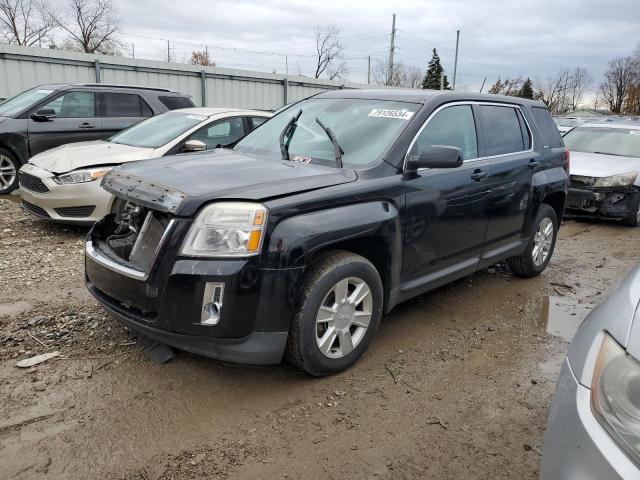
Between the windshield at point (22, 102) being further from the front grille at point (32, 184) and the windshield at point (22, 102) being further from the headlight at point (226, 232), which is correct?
the headlight at point (226, 232)

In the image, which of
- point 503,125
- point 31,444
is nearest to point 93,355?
point 31,444

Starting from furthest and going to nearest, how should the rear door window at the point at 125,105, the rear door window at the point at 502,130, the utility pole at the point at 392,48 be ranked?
the utility pole at the point at 392,48
the rear door window at the point at 125,105
the rear door window at the point at 502,130

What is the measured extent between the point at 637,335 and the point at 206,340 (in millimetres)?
1999

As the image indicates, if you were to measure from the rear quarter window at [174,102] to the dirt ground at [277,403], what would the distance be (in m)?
5.19

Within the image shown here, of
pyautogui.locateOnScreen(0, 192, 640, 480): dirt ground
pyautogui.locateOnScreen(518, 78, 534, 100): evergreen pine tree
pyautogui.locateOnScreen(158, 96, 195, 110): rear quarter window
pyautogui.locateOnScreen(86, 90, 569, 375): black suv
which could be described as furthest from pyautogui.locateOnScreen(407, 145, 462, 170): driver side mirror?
pyautogui.locateOnScreen(518, 78, 534, 100): evergreen pine tree

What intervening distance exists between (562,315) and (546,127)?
6.49 feet

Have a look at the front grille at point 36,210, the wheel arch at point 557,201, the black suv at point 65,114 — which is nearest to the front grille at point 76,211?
the front grille at point 36,210

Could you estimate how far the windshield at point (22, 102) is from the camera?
8180 millimetres

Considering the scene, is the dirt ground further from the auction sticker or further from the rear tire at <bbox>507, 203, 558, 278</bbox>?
the auction sticker

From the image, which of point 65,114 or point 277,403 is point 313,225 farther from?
point 65,114

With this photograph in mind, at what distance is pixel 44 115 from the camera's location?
26.6 ft

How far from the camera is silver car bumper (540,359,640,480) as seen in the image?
144cm

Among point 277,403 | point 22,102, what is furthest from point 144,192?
point 22,102

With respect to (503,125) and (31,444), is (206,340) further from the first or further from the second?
(503,125)
